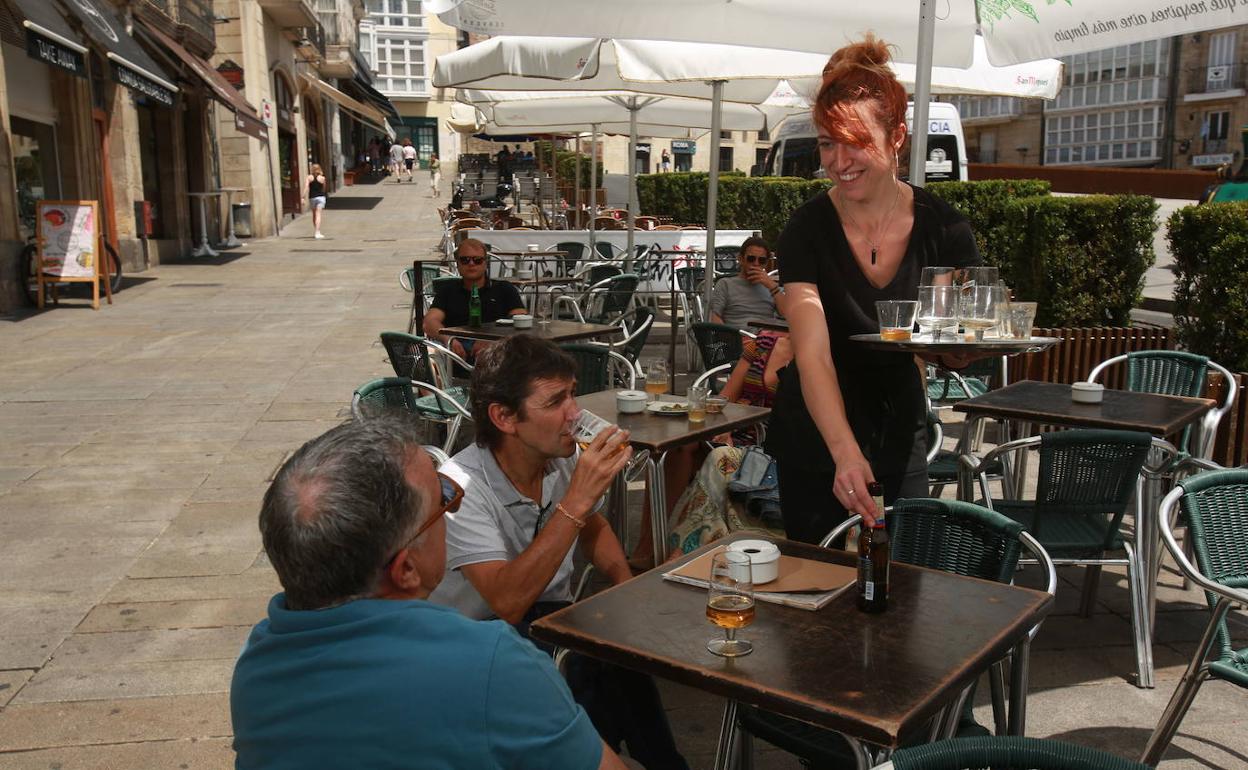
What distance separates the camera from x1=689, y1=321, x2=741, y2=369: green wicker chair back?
6379mm

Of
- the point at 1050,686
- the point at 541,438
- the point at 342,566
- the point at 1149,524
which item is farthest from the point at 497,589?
the point at 1149,524

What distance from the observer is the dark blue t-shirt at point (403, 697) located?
1438 mm

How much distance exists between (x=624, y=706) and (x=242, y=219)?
2363 centimetres

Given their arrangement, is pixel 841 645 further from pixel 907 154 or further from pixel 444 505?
pixel 907 154

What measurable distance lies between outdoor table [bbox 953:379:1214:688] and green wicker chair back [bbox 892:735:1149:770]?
2.43m

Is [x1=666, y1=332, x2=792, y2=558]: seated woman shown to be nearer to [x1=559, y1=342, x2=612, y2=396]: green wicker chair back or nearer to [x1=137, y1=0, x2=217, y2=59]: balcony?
[x1=559, y1=342, x2=612, y2=396]: green wicker chair back

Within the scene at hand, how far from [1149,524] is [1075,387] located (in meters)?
0.76

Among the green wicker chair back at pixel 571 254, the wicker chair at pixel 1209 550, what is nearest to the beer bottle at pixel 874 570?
the wicker chair at pixel 1209 550

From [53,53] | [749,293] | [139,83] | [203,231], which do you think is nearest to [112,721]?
[749,293]

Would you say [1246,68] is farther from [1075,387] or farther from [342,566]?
[342,566]

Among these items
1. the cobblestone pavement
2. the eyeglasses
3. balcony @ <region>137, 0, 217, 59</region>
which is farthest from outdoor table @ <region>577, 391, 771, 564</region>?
balcony @ <region>137, 0, 217, 59</region>

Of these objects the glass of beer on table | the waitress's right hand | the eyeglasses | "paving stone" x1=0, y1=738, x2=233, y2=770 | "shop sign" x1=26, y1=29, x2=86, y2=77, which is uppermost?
"shop sign" x1=26, y1=29, x2=86, y2=77

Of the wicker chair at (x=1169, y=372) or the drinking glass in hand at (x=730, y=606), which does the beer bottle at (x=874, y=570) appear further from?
the wicker chair at (x=1169, y=372)

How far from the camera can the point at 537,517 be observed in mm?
2854
